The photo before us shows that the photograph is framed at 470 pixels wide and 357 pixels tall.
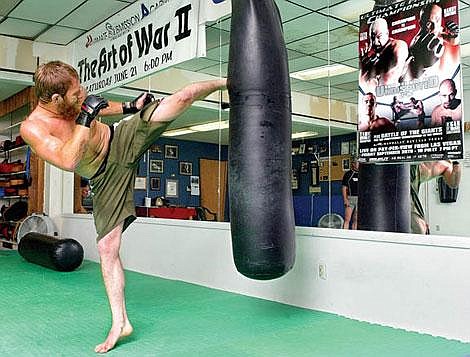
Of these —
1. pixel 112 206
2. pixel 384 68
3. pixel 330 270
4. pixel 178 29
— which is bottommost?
pixel 330 270

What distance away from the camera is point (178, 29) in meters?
4.38

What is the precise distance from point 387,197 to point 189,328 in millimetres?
1383

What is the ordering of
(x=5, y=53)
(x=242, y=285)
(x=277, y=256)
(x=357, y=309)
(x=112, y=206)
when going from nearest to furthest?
(x=277, y=256) → (x=112, y=206) → (x=357, y=309) → (x=242, y=285) → (x=5, y=53)

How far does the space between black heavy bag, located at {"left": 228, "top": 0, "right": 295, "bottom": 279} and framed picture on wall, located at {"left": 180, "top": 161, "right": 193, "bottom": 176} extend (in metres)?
3.77

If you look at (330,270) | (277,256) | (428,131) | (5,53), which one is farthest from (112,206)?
(5,53)

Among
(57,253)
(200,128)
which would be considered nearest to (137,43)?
(200,128)

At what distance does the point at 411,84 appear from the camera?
3.10 meters

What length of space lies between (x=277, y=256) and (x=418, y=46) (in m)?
1.54

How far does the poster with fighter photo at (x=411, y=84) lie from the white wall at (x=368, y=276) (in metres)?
0.54

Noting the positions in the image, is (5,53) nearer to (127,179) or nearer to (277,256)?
(127,179)

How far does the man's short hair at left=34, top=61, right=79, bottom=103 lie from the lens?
263cm

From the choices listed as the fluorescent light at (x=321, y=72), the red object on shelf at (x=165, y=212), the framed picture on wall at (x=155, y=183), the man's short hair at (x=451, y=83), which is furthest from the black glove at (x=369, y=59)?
the framed picture on wall at (x=155, y=183)

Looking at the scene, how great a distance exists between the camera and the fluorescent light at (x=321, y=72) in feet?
13.8

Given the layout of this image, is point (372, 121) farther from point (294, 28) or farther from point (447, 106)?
point (294, 28)
